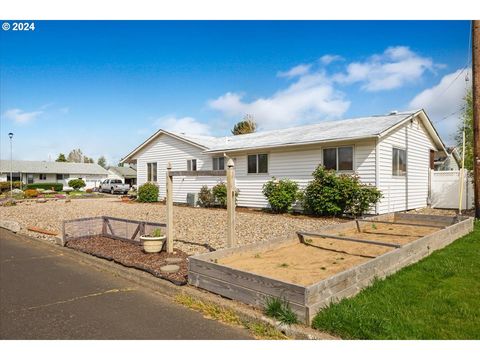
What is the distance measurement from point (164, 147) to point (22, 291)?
55.2 ft

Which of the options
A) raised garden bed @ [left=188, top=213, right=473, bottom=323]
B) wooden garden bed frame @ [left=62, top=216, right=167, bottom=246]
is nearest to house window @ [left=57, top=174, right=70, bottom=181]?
wooden garden bed frame @ [left=62, top=216, right=167, bottom=246]

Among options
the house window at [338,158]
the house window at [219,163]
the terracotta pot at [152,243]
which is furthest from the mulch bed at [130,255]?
the house window at [219,163]

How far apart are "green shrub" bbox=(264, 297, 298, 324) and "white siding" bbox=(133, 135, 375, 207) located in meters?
10.3

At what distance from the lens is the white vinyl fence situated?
650 inches

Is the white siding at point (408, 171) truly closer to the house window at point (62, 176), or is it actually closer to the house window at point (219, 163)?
the house window at point (219, 163)

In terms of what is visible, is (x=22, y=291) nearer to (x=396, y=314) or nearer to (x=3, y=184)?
(x=396, y=314)

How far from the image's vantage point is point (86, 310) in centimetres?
451

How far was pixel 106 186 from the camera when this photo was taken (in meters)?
43.4

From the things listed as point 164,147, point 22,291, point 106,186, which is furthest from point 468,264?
point 106,186

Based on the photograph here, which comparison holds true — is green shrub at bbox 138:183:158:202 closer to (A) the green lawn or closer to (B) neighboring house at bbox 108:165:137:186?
(A) the green lawn

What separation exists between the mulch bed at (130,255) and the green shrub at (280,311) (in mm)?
1656

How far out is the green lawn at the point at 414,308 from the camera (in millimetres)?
3488

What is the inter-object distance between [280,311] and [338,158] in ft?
36.0

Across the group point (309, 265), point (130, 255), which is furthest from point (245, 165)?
point (309, 265)
